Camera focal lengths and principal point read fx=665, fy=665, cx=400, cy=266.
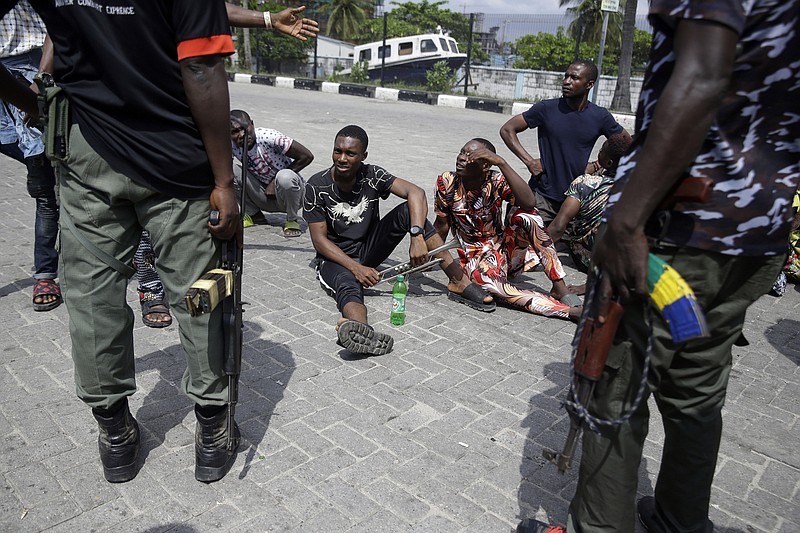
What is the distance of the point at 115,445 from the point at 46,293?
2059 mm

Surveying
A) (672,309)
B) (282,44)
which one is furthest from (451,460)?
(282,44)

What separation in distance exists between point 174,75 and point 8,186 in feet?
20.4

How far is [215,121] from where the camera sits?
237 centimetres

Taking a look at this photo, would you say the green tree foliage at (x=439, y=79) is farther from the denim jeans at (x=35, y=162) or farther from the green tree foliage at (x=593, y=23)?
the denim jeans at (x=35, y=162)

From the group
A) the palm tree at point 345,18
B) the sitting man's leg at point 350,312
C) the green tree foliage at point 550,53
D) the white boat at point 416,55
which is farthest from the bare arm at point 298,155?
the palm tree at point 345,18

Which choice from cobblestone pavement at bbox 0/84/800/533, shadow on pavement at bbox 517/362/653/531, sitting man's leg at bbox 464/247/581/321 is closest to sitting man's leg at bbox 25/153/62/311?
cobblestone pavement at bbox 0/84/800/533

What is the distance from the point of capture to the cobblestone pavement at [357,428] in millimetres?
2562

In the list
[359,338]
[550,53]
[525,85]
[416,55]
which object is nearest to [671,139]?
[359,338]

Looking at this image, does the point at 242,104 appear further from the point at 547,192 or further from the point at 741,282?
the point at 741,282

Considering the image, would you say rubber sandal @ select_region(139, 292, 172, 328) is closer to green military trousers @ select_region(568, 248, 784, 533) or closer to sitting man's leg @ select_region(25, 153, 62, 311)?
sitting man's leg @ select_region(25, 153, 62, 311)

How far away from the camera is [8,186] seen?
291 inches

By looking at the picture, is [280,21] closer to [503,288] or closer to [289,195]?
[503,288]

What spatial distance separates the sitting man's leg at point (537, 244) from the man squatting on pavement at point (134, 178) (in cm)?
288

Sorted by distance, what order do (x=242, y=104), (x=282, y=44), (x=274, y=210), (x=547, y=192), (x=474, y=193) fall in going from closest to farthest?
(x=474, y=193), (x=547, y=192), (x=274, y=210), (x=242, y=104), (x=282, y=44)
